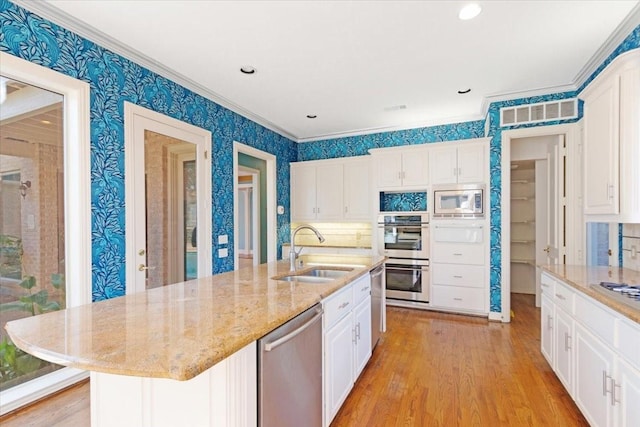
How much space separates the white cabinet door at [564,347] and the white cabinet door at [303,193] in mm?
3646

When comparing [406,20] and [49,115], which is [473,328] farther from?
[49,115]

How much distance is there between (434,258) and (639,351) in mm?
2896

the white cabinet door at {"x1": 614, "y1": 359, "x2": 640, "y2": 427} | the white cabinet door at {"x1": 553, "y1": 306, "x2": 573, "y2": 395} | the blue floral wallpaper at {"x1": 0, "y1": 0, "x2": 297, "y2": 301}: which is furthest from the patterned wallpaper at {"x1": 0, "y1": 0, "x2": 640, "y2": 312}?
the white cabinet door at {"x1": 614, "y1": 359, "x2": 640, "y2": 427}

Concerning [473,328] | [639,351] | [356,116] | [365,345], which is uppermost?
[356,116]

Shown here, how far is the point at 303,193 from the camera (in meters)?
5.41

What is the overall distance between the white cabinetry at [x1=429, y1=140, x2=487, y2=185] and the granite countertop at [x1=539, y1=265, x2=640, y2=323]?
171 centimetres

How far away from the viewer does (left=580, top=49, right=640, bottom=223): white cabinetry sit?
1.91 m

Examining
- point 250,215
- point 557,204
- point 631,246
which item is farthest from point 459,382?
point 250,215

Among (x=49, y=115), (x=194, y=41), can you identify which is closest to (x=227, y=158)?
(x=194, y=41)

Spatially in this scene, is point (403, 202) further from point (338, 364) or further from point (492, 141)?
point (338, 364)

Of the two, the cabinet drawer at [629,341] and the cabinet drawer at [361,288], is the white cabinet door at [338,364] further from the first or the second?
the cabinet drawer at [629,341]

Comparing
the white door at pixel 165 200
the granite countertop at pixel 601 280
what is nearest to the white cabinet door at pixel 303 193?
the white door at pixel 165 200

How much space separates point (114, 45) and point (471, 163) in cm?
402

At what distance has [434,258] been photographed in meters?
4.24
